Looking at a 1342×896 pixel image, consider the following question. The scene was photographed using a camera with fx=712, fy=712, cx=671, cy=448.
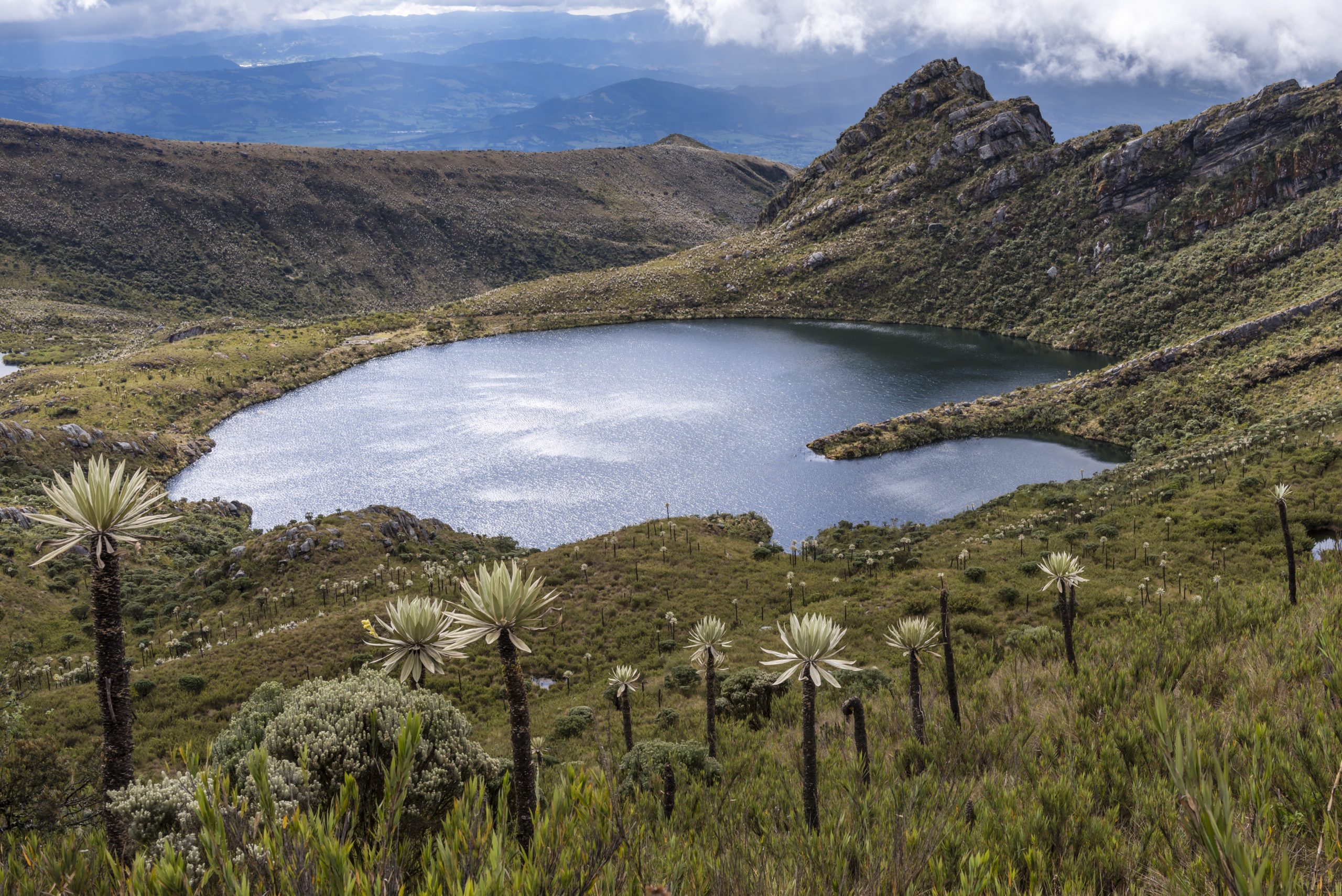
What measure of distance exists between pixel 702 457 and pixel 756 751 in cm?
4761

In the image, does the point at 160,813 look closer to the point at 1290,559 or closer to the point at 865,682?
the point at 865,682

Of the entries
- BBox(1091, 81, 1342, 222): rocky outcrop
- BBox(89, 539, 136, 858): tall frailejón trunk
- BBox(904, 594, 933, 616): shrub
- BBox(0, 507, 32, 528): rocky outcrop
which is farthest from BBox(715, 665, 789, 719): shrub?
BBox(1091, 81, 1342, 222): rocky outcrop

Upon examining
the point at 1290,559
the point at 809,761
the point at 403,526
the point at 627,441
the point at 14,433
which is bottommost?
the point at 809,761

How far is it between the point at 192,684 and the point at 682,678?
64.5 feet

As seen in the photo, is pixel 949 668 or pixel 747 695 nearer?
pixel 949 668

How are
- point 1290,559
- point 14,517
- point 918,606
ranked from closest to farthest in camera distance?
point 1290,559 < point 918,606 < point 14,517

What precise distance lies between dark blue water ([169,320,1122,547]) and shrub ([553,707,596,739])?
1045 inches

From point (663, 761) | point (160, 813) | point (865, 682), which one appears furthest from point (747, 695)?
point (160, 813)

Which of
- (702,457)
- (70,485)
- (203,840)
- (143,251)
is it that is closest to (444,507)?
(702,457)

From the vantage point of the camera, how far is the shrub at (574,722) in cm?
2467

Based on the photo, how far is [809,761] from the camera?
32.1ft

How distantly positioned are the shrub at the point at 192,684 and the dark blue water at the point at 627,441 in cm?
2495

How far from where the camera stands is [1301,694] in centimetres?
876

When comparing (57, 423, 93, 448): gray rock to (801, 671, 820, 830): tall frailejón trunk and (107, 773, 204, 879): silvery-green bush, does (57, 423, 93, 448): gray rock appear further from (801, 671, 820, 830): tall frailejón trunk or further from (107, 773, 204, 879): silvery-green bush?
(801, 671, 820, 830): tall frailejón trunk
